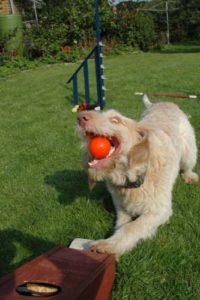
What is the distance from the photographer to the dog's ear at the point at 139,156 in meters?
3.72

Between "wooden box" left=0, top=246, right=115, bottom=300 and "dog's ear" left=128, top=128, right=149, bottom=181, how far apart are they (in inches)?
30.7

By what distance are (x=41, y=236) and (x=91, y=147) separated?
1.27m

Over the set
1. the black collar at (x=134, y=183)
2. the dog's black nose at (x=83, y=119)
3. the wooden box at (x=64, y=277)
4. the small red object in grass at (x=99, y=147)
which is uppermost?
the dog's black nose at (x=83, y=119)

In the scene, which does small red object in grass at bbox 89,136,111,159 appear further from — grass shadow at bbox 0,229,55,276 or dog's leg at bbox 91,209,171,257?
grass shadow at bbox 0,229,55,276

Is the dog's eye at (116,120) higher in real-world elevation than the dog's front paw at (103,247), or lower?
higher

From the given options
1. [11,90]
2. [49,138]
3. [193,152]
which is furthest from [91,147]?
[11,90]

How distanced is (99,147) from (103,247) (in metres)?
0.81

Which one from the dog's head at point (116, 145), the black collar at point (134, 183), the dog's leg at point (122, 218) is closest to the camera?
the dog's head at point (116, 145)

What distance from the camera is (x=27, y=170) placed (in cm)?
648

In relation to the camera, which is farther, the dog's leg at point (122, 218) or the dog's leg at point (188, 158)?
the dog's leg at point (188, 158)

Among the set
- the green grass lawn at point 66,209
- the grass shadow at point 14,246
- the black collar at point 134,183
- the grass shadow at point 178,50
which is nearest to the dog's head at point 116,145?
the black collar at point 134,183

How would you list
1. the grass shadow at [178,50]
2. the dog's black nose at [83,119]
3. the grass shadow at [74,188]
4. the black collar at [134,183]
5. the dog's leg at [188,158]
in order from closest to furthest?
the dog's black nose at [83,119] < the black collar at [134,183] < the grass shadow at [74,188] < the dog's leg at [188,158] < the grass shadow at [178,50]

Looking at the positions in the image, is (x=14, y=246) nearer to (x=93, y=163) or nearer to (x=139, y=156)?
(x=93, y=163)

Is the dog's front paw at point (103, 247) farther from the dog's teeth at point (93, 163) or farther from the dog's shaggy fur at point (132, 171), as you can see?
the dog's teeth at point (93, 163)
